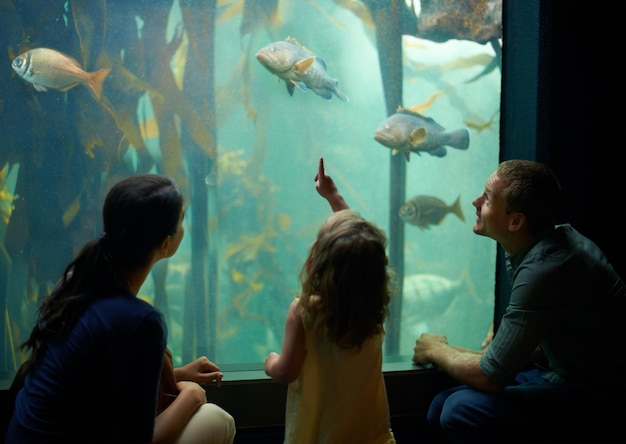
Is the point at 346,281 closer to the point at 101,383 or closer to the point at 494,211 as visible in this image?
the point at 101,383

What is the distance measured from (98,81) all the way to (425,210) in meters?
2.45

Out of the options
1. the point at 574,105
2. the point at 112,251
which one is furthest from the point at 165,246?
the point at 574,105

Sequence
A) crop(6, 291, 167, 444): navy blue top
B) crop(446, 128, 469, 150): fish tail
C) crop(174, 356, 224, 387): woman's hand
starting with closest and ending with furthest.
Answer: crop(6, 291, 167, 444): navy blue top
crop(174, 356, 224, 387): woman's hand
crop(446, 128, 469, 150): fish tail

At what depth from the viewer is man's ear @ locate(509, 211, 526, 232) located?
236cm

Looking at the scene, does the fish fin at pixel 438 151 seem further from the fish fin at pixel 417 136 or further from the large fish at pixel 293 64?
the large fish at pixel 293 64

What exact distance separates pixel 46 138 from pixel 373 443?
9.01 feet

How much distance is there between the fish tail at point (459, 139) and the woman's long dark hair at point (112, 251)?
2.57 m

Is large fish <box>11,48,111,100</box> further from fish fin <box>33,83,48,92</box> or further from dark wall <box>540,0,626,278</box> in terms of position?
dark wall <box>540,0,626,278</box>

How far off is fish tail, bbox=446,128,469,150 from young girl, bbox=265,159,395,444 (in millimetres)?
2130

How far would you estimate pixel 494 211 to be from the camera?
7.88 feet


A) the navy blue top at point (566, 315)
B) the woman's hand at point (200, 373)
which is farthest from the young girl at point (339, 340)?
the navy blue top at point (566, 315)

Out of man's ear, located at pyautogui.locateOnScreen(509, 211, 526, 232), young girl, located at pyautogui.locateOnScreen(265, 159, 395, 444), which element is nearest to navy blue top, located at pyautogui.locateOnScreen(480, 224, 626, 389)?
man's ear, located at pyautogui.locateOnScreen(509, 211, 526, 232)

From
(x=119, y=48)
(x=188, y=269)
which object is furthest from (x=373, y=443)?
(x=119, y=48)

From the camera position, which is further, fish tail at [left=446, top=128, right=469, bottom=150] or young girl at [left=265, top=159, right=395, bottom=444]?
fish tail at [left=446, top=128, right=469, bottom=150]
